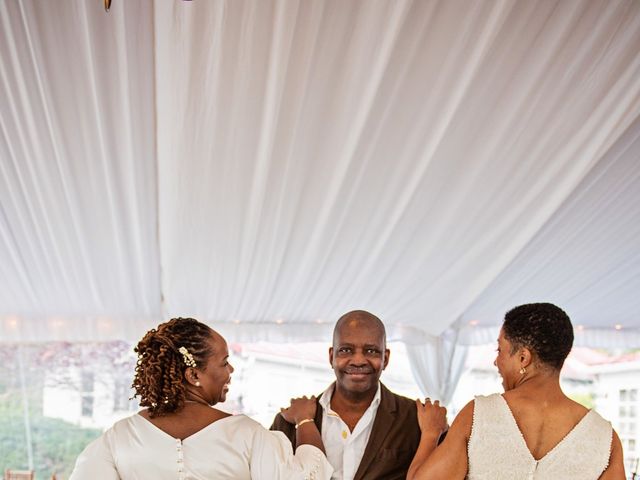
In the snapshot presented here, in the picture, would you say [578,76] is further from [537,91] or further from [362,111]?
[362,111]

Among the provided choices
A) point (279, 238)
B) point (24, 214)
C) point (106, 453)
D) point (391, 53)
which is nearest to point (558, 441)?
point (106, 453)

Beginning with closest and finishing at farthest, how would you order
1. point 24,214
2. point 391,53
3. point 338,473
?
point 338,473 < point 391,53 < point 24,214

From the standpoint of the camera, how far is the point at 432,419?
321cm

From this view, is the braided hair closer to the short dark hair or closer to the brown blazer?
the brown blazer

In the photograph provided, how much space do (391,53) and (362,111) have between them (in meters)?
0.59

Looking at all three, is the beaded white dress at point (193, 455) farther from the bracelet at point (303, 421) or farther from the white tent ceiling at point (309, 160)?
the white tent ceiling at point (309, 160)

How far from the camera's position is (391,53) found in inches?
177

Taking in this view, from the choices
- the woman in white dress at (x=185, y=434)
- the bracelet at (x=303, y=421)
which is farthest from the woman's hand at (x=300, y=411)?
the woman in white dress at (x=185, y=434)

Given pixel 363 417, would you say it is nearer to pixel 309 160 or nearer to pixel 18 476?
pixel 309 160

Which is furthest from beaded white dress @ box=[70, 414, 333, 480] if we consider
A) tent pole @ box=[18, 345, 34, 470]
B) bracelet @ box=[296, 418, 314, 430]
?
tent pole @ box=[18, 345, 34, 470]

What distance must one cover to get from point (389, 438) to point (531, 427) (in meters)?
0.73

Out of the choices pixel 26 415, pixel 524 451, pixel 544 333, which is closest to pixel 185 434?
pixel 524 451

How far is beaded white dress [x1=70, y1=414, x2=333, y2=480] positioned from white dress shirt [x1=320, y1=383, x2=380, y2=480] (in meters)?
0.48

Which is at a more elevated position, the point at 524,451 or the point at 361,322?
the point at 361,322
